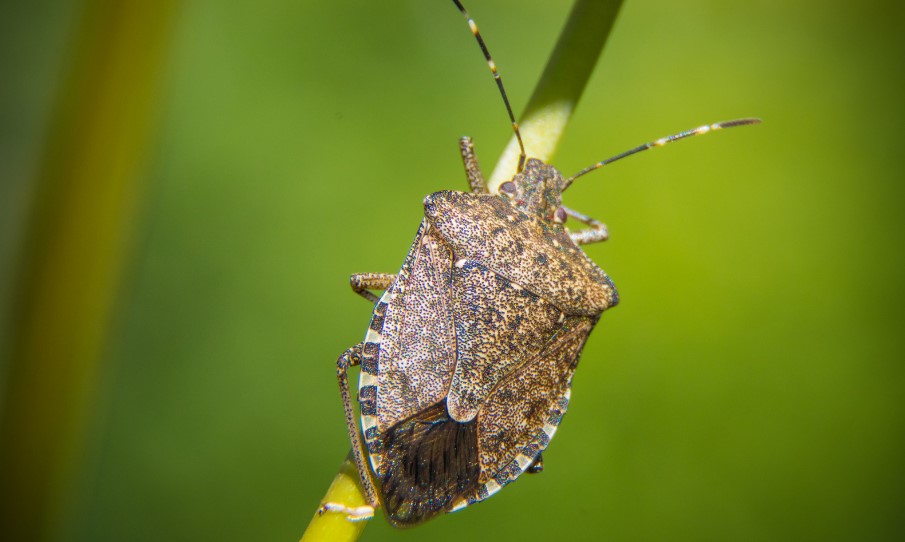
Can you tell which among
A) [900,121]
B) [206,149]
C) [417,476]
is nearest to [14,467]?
[417,476]

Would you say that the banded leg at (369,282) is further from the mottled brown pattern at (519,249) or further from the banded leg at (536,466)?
the banded leg at (536,466)

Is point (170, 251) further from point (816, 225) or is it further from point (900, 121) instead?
point (900, 121)

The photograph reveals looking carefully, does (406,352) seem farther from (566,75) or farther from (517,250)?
(566,75)

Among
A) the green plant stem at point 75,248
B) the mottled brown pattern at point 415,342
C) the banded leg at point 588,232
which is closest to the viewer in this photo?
the green plant stem at point 75,248

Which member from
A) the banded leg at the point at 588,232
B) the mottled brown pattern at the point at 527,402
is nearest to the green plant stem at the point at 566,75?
the mottled brown pattern at the point at 527,402

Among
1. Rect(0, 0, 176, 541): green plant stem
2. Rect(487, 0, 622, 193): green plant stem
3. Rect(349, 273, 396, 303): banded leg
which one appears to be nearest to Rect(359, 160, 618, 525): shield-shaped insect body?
Rect(349, 273, 396, 303): banded leg

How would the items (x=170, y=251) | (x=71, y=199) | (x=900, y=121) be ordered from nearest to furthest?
1. (x=71, y=199)
2. (x=170, y=251)
3. (x=900, y=121)

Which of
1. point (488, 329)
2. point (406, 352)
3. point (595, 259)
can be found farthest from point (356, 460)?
point (595, 259)
